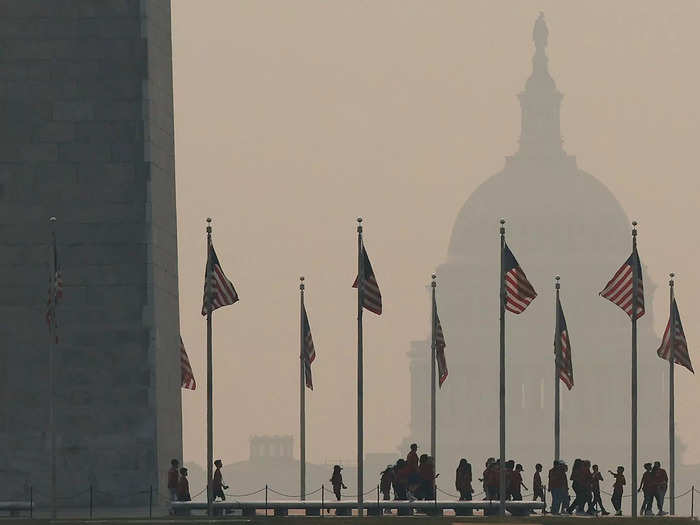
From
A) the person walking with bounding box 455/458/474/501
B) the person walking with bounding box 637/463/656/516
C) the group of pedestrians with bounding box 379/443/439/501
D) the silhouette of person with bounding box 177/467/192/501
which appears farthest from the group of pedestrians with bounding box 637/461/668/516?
the silhouette of person with bounding box 177/467/192/501

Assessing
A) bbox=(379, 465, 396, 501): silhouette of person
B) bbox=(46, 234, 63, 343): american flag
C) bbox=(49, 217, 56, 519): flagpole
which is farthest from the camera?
bbox=(379, 465, 396, 501): silhouette of person

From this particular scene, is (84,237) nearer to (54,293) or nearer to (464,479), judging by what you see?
(54,293)

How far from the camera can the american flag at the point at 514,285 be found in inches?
3290

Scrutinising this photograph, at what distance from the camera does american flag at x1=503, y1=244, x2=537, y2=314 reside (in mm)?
83562

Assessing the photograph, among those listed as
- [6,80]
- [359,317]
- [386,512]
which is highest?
[6,80]

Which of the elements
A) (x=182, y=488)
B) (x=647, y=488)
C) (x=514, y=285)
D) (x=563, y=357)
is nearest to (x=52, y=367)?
(x=182, y=488)

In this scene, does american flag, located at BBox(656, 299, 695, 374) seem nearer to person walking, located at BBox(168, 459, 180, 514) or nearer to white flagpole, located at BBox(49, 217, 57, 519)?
person walking, located at BBox(168, 459, 180, 514)

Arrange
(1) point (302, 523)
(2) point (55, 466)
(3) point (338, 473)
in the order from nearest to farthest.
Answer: (1) point (302, 523), (2) point (55, 466), (3) point (338, 473)

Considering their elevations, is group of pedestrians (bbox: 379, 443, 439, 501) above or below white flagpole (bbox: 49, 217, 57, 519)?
below

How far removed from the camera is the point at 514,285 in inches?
3297

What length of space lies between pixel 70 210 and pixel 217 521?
10742mm

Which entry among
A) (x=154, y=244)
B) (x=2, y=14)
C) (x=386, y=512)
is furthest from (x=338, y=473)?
(x=2, y=14)

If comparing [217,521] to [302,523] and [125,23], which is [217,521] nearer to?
[302,523]

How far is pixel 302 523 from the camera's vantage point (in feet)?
246
